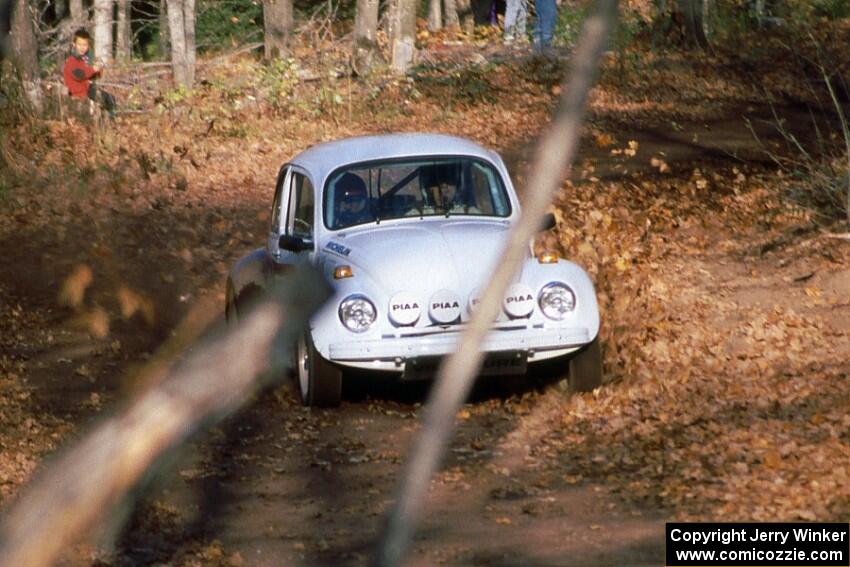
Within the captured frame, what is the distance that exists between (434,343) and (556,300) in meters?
0.83

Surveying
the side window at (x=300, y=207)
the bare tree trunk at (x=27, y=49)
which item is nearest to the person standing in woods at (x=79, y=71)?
the bare tree trunk at (x=27, y=49)

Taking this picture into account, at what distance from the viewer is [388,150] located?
10.4m

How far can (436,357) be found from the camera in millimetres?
9180

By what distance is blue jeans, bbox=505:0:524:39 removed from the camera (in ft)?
90.0

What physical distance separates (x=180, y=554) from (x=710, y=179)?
1209cm

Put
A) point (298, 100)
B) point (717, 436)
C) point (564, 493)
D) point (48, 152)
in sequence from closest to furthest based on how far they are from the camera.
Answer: point (564, 493) < point (717, 436) < point (48, 152) < point (298, 100)

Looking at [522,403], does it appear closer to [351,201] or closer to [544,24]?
[351,201]

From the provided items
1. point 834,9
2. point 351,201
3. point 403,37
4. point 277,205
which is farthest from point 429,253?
point 834,9

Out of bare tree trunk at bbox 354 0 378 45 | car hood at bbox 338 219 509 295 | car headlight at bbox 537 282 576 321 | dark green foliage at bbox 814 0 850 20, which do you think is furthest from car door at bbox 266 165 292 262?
dark green foliage at bbox 814 0 850 20

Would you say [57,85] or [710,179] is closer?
[710,179]

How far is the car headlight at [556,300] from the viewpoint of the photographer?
30.5 feet

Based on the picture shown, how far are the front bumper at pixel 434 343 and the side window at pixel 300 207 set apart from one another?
1464 millimetres

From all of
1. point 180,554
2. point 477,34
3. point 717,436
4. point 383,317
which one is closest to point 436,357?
point 383,317

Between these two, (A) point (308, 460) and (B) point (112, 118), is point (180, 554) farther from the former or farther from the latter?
(B) point (112, 118)
